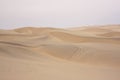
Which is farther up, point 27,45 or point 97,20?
point 97,20

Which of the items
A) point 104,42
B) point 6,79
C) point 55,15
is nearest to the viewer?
point 6,79

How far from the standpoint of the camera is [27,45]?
98 centimetres

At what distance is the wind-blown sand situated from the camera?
0.71 meters

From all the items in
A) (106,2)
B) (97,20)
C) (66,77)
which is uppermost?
(106,2)

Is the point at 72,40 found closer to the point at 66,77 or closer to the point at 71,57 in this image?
the point at 71,57

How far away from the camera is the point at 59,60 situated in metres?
0.86

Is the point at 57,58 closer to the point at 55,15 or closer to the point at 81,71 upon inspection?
the point at 81,71

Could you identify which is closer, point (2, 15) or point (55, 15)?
→ point (2, 15)

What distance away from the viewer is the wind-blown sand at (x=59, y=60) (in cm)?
71

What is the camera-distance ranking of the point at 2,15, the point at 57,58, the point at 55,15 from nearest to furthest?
the point at 57,58
the point at 2,15
the point at 55,15

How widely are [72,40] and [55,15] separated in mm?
963

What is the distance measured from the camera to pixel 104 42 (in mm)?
1084

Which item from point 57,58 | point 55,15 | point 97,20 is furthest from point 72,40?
point 97,20

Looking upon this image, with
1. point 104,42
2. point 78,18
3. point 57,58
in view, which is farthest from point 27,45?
point 78,18
